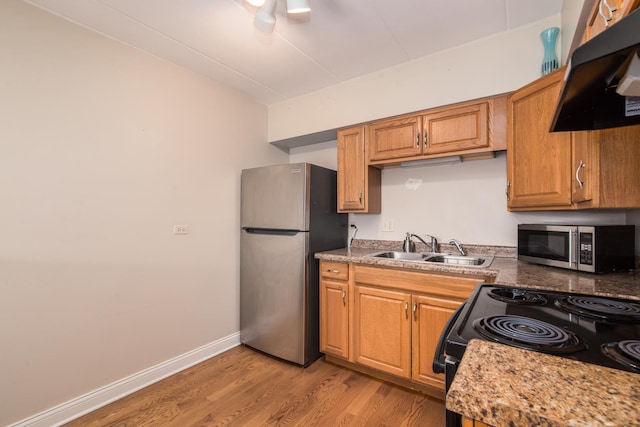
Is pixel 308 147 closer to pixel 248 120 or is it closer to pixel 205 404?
pixel 248 120

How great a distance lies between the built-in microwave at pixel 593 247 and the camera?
1502 mm

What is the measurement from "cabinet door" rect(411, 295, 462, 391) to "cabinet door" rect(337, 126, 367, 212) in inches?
37.5

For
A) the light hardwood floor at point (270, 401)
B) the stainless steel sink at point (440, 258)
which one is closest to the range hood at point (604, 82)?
the stainless steel sink at point (440, 258)

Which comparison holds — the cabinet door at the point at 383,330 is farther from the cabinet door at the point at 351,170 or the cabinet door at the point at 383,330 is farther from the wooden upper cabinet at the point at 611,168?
the wooden upper cabinet at the point at 611,168

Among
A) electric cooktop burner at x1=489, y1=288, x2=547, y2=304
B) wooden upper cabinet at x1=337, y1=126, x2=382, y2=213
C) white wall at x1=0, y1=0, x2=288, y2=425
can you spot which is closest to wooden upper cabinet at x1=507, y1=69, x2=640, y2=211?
electric cooktop burner at x1=489, y1=288, x2=547, y2=304

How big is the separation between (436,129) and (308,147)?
150 centimetres

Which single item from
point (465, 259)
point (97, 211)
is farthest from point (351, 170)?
point (97, 211)

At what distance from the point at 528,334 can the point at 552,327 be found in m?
0.11

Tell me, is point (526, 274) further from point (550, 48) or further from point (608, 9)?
point (550, 48)

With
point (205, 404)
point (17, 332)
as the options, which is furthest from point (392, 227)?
point (17, 332)

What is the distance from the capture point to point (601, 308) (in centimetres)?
100

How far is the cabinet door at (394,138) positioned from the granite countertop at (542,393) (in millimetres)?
1914

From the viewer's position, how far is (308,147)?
3.32 metres

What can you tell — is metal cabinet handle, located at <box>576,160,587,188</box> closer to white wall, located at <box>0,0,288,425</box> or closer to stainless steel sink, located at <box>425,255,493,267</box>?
stainless steel sink, located at <box>425,255,493,267</box>
